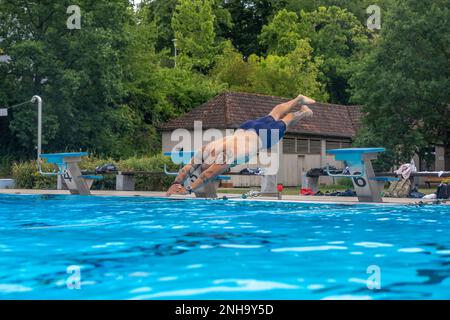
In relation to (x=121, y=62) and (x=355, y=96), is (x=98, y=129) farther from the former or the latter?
(x=355, y=96)

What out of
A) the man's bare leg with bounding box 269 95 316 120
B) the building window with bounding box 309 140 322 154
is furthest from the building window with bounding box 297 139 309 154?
the man's bare leg with bounding box 269 95 316 120

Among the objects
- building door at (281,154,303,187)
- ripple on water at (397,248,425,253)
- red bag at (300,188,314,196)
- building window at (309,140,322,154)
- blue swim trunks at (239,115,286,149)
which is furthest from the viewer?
building window at (309,140,322,154)

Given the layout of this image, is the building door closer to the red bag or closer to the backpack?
the red bag

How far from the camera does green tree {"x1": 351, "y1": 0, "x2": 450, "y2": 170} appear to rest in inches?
1195

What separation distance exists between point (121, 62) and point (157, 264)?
1411 inches

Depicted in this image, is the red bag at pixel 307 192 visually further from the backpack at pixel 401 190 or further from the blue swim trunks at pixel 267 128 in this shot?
the blue swim trunks at pixel 267 128

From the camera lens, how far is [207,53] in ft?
182

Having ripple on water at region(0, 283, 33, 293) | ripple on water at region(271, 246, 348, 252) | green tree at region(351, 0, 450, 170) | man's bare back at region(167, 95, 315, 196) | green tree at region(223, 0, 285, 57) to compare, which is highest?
green tree at region(223, 0, 285, 57)

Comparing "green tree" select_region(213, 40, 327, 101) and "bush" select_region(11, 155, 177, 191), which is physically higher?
"green tree" select_region(213, 40, 327, 101)

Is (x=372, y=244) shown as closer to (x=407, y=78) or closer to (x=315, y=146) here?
(x=407, y=78)

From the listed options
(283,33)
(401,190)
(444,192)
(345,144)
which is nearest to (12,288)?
(444,192)

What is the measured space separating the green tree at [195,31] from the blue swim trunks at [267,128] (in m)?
36.1

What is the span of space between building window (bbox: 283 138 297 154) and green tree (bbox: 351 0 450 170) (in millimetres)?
5640
